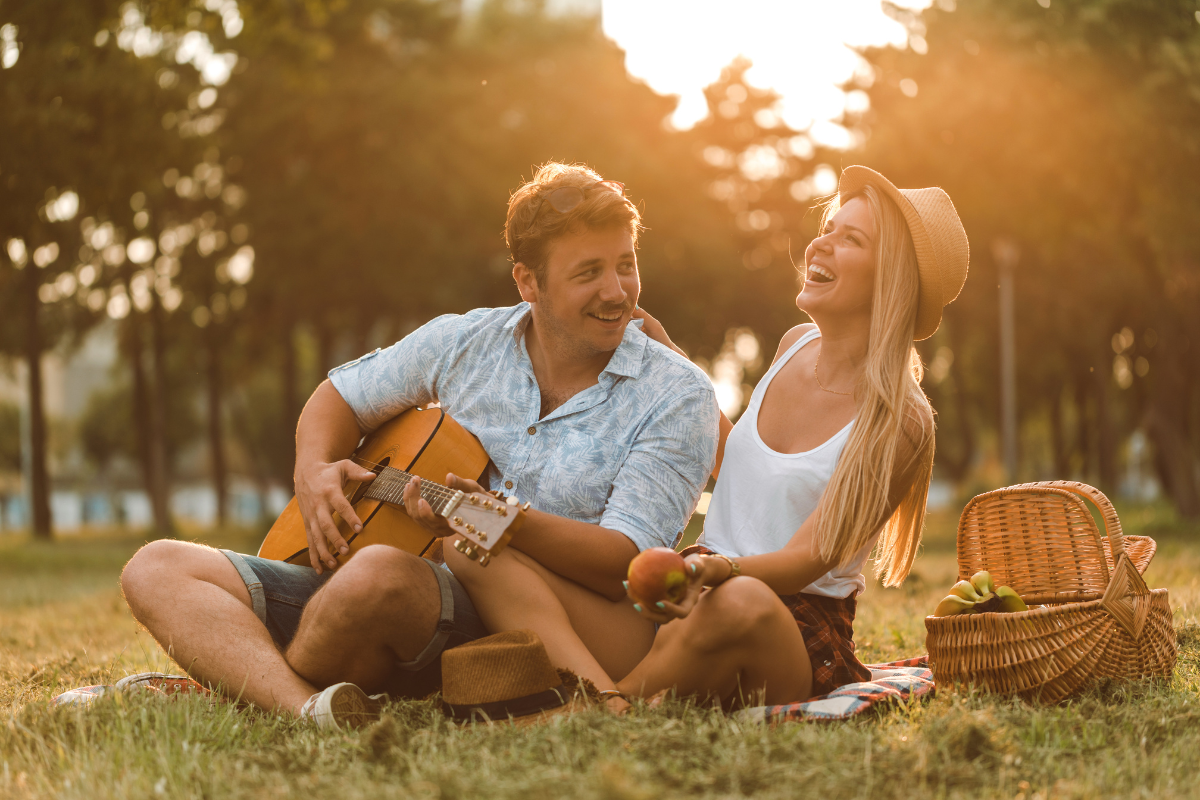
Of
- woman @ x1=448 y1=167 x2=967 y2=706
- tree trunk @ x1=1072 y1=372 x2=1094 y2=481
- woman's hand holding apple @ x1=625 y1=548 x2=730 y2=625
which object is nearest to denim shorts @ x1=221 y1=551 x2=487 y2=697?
woman @ x1=448 y1=167 x2=967 y2=706

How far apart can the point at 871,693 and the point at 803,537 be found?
566mm

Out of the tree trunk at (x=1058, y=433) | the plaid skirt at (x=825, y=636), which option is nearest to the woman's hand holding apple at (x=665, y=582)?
the plaid skirt at (x=825, y=636)

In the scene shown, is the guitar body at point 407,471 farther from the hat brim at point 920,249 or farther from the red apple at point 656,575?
the hat brim at point 920,249

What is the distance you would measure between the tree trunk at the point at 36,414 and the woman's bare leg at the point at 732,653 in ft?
62.3

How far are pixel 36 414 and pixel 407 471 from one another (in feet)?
61.9

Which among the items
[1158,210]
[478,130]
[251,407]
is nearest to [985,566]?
[1158,210]

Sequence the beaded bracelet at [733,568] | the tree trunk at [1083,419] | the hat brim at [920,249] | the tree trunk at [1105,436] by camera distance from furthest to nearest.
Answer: the tree trunk at [1083,419] → the tree trunk at [1105,436] → the hat brim at [920,249] → the beaded bracelet at [733,568]

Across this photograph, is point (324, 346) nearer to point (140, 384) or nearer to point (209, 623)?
point (140, 384)

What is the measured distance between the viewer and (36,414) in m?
20.5

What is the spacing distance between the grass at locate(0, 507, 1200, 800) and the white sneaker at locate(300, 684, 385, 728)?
2.4 inches

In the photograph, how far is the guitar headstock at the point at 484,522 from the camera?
3.39 meters

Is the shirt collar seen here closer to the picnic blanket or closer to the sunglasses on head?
the sunglasses on head

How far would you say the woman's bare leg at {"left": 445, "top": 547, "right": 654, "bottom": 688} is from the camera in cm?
360

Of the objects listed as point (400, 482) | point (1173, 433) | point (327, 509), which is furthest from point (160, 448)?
point (400, 482)
